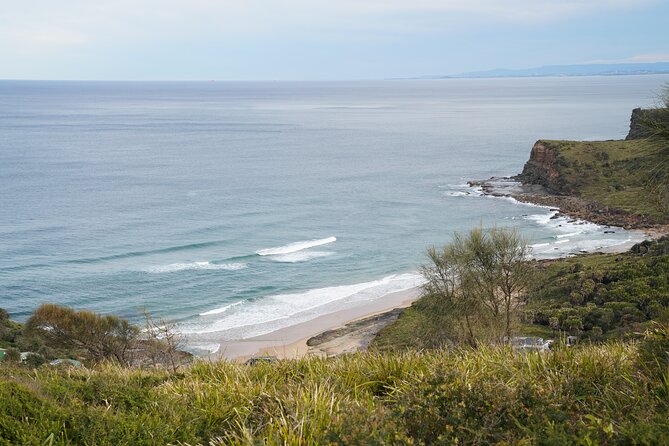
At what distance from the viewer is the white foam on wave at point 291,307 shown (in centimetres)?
3859

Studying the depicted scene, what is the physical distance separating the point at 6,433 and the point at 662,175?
11.0m

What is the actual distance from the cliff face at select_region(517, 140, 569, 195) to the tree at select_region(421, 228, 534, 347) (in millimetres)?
53755

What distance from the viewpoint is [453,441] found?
17.7 ft

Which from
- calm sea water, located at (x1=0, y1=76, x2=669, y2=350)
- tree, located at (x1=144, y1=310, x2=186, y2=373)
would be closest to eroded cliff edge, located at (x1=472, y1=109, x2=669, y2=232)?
calm sea water, located at (x1=0, y1=76, x2=669, y2=350)

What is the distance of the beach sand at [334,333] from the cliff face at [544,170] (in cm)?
4176

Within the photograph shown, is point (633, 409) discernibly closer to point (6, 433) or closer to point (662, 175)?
point (6, 433)

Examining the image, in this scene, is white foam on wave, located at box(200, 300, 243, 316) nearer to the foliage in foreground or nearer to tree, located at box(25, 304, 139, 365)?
tree, located at box(25, 304, 139, 365)

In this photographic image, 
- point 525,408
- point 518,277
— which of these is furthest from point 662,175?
point 518,277

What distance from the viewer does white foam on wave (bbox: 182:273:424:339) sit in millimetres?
38594

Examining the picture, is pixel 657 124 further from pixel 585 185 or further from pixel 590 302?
pixel 585 185

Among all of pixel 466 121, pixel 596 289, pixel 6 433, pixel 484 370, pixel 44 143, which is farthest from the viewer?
pixel 466 121

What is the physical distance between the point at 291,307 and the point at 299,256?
10291 millimetres

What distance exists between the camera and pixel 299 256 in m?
52.7

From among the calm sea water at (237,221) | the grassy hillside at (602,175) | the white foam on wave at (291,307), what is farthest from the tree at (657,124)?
the grassy hillside at (602,175)
